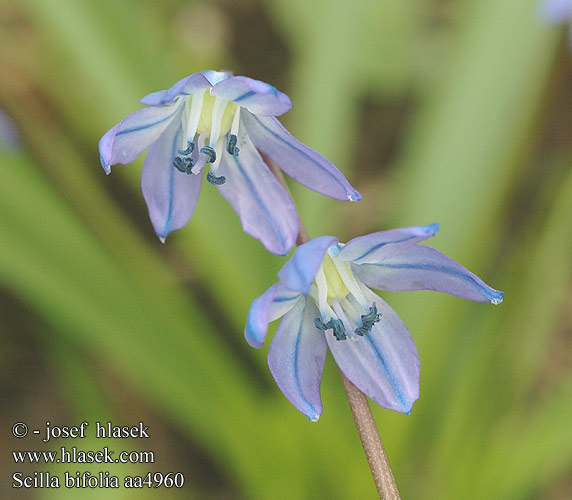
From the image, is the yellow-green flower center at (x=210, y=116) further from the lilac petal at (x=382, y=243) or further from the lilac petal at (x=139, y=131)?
the lilac petal at (x=382, y=243)

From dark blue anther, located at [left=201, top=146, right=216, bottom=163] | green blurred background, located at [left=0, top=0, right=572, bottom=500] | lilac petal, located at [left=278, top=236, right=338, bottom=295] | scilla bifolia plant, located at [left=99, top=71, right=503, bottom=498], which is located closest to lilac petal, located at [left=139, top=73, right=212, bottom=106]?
scilla bifolia plant, located at [left=99, top=71, right=503, bottom=498]

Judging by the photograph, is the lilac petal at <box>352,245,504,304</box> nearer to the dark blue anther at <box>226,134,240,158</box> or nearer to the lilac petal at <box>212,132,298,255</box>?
the lilac petal at <box>212,132,298,255</box>

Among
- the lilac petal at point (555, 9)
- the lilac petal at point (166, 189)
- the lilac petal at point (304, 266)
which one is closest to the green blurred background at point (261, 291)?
the lilac petal at point (555, 9)

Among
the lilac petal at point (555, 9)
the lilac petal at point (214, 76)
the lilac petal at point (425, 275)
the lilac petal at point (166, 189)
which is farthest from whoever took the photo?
the lilac petal at point (555, 9)

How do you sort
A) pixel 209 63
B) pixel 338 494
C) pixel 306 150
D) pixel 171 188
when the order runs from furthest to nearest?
pixel 209 63, pixel 338 494, pixel 171 188, pixel 306 150

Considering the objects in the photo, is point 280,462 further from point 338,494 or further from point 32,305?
point 32,305

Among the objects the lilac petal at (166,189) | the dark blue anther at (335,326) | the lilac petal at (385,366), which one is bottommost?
the lilac petal at (385,366)

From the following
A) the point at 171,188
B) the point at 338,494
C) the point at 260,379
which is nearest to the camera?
the point at 171,188

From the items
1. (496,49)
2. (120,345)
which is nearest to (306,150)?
(120,345)
